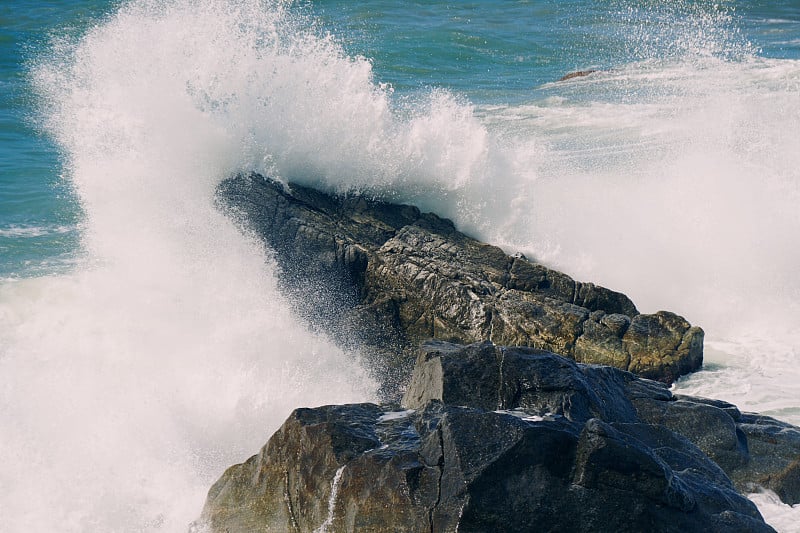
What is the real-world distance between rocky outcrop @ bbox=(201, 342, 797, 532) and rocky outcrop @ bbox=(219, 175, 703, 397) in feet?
8.82

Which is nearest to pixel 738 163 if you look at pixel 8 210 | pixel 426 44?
pixel 8 210

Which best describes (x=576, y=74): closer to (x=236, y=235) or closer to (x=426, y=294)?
(x=236, y=235)

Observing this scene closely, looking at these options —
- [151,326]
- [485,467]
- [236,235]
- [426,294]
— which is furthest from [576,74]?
[485,467]

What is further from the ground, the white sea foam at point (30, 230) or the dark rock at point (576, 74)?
the dark rock at point (576, 74)

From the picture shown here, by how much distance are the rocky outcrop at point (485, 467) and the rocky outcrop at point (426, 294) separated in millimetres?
2688

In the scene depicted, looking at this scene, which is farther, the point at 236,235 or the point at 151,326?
the point at 236,235

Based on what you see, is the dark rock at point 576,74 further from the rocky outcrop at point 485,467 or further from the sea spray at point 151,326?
the rocky outcrop at point 485,467

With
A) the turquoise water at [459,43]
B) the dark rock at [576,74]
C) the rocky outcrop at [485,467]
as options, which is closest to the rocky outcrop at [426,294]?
the rocky outcrop at [485,467]

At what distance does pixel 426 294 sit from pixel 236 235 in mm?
2315

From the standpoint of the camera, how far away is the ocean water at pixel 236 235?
725 cm

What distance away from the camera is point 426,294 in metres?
9.14

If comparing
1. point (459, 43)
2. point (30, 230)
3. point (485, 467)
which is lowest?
point (30, 230)

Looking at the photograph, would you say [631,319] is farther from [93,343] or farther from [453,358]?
[93,343]

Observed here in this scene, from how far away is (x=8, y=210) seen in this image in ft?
47.0
